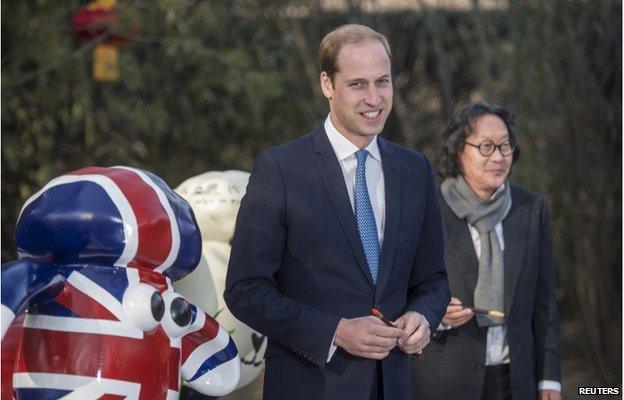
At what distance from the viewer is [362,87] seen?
8.87ft

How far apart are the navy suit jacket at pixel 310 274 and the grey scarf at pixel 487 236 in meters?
0.85

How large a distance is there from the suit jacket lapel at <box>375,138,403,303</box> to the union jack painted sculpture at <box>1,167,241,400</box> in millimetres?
524

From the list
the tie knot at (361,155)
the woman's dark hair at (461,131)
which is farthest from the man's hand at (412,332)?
the woman's dark hair at (461,131)

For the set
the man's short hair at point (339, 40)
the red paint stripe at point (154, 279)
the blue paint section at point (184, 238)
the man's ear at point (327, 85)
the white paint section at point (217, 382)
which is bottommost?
the white paint section at point (217, 382)

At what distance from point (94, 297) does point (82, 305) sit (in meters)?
0.03

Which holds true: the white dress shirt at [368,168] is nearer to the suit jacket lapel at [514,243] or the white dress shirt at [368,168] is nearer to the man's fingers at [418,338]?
the man's fingers at [418,338]

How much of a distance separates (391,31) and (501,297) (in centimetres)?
407

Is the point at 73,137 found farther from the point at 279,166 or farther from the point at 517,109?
the point at 279,166

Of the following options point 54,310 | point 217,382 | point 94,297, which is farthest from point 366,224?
point 54,310

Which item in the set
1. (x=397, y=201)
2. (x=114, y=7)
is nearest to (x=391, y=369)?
(x=397, y=201)

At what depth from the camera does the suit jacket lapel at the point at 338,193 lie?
2635 millimetres

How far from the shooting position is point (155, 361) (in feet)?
8.61

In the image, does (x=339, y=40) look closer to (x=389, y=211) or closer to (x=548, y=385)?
(x=389, y=211)

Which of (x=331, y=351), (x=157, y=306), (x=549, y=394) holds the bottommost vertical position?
(x=549, y=394)
